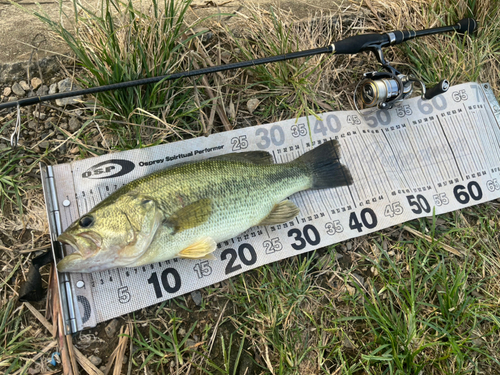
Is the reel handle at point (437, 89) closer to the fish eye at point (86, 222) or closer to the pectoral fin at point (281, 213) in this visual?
the pectoral fin at point (281, 213)

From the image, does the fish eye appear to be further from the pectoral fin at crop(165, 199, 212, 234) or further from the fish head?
the pectoral fin at crop(165, 199, 212, 234)

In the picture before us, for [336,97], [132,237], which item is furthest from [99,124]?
[336,97]

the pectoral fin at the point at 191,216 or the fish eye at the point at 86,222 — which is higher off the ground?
the fish eye at the point at 86,222

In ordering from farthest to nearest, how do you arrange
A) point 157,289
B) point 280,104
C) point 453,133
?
1. point 453,133
2. point 280,104
3. point 157,289

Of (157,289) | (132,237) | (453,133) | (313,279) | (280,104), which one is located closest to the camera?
(132,237)

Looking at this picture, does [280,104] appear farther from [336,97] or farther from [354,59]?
[354,59]

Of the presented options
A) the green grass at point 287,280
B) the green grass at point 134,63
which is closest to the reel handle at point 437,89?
the green grass at point 287,280

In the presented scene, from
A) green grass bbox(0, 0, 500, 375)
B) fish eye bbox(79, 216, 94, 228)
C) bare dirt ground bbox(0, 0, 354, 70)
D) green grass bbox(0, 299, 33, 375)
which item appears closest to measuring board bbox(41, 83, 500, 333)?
green grass bbox(0, 0, 500, 375)
